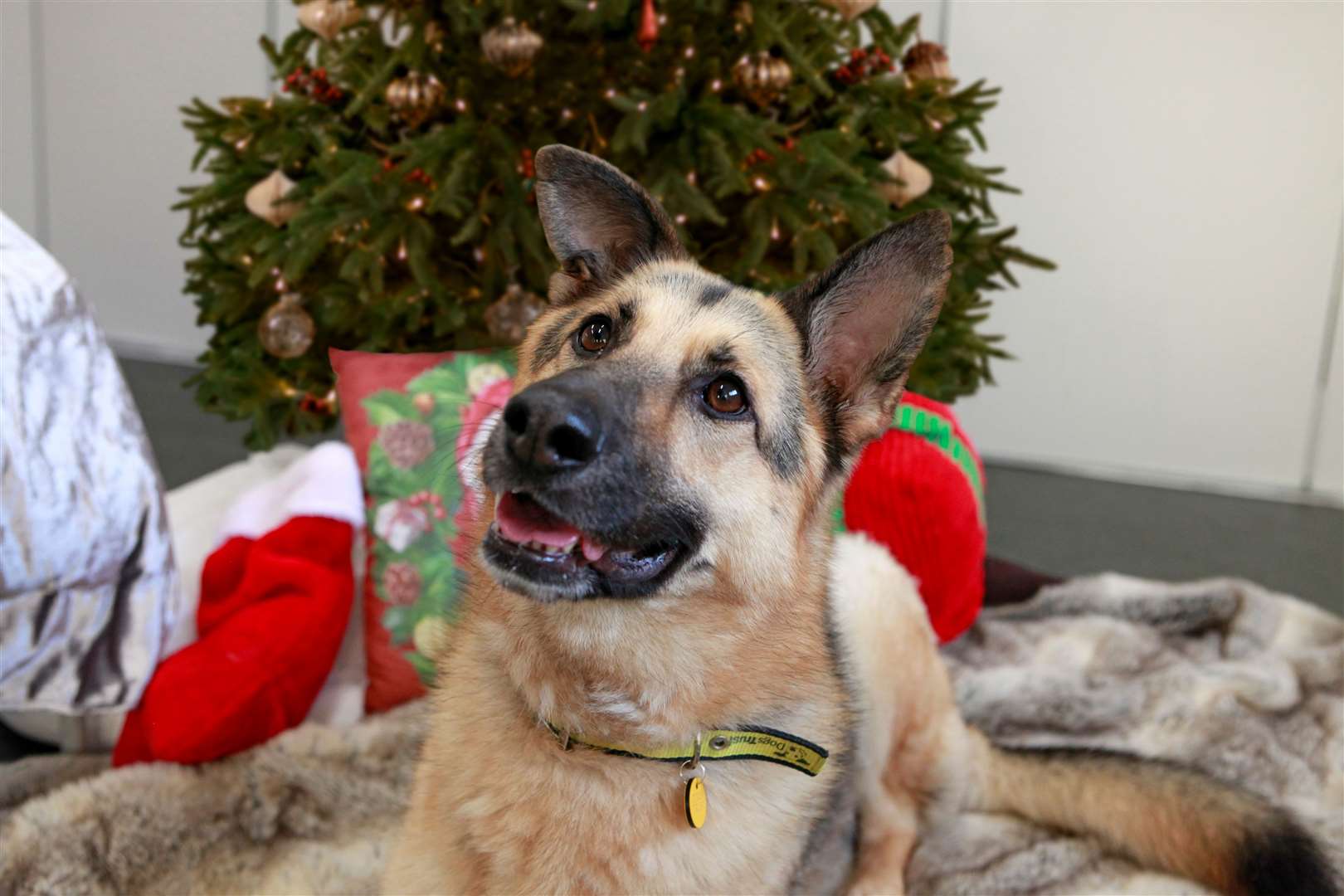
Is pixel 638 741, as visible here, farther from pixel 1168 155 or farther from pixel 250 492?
pixel 1168 155

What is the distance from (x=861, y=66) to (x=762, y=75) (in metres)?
0.42

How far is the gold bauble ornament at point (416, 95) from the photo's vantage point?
101 inches

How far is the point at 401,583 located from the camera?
2.29 m

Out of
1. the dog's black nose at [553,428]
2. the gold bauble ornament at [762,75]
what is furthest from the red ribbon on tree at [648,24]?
the dog's black nose at [553,428]

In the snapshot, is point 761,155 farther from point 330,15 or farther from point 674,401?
point 674,401

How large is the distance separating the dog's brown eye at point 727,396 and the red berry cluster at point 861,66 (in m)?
1.83

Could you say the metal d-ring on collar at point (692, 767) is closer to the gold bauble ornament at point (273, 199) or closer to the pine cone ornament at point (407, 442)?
the pine cone ornament at point (407, 442)

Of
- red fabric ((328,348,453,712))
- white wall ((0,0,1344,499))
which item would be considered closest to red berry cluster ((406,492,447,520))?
red fabric ((328,348,453,712))

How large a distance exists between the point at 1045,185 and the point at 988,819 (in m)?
3.76

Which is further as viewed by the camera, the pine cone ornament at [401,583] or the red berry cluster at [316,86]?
the red berry cluster at [316,86]

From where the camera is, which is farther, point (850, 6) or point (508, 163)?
point (850, 6)

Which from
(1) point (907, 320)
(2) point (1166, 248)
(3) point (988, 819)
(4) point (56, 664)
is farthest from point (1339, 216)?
(4) point (56, 664)

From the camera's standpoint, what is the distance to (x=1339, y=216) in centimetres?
466

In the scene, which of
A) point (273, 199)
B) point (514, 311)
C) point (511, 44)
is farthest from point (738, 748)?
point (273, 199)
